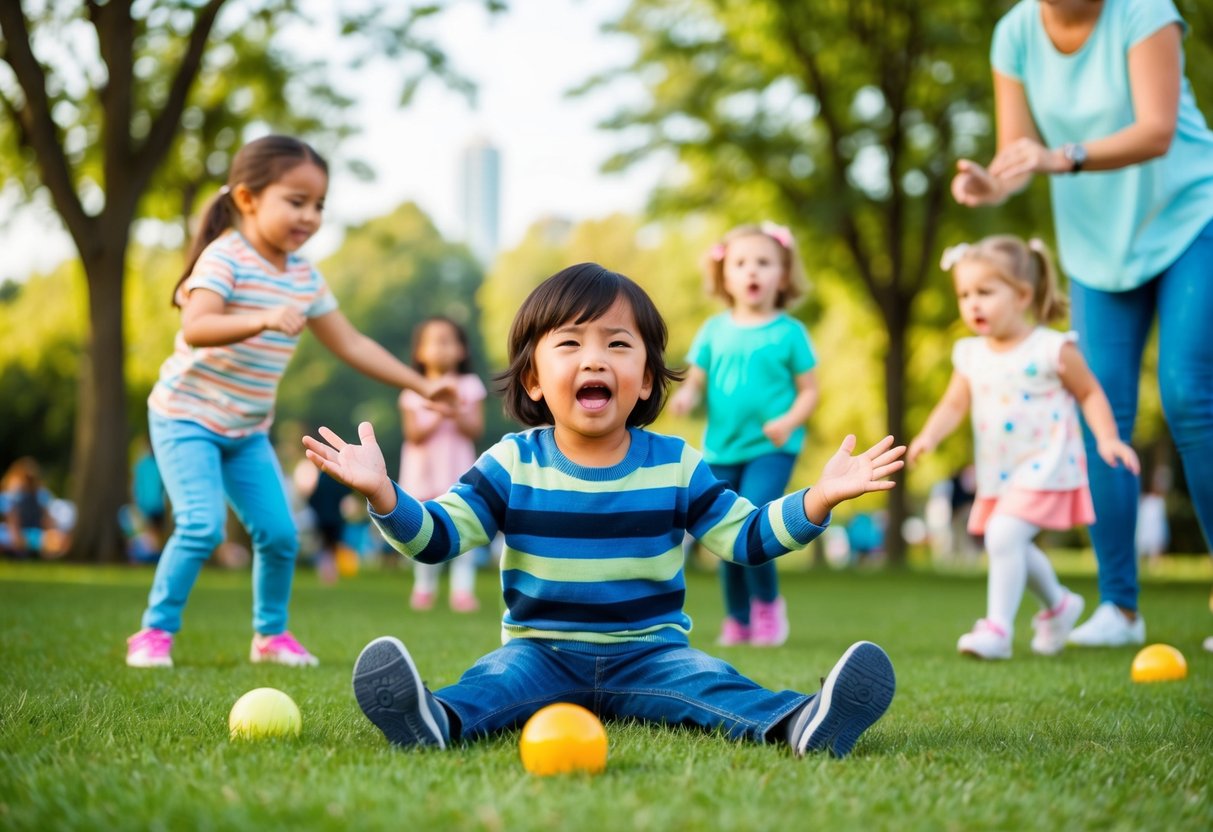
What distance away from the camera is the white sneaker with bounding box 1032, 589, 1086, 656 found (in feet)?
19.1

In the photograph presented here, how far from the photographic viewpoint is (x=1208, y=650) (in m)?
5.90

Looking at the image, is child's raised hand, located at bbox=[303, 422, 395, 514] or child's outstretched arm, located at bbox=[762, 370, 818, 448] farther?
Result: child's outstretched arm, located at bbox=[762, 370, 818, 448]

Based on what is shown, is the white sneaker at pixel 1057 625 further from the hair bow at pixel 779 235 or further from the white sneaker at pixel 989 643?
the hair bow at pixel 779 235

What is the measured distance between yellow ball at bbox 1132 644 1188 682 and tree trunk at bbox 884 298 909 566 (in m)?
14.5

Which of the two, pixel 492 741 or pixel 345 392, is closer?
pixel 492 741

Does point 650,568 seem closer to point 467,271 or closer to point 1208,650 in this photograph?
point 1208,650

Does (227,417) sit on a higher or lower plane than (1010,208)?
lower

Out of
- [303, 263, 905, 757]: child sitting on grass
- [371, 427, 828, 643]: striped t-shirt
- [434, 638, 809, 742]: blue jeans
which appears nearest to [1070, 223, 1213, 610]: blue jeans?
[303, 263, 905, 757]: child sitting on grass

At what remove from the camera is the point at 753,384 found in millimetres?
6570

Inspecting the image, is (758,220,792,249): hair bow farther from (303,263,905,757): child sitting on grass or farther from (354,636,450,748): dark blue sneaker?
(354,636,450,748): dark blue sneaker

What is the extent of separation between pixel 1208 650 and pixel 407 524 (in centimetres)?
433

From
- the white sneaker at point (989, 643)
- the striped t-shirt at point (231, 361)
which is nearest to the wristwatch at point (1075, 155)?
the white sneaker at point (989, 643)

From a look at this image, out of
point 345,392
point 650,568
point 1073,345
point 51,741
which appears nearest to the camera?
point 51,741

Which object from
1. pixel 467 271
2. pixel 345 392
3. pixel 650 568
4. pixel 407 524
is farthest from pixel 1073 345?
pixel 467 271
